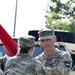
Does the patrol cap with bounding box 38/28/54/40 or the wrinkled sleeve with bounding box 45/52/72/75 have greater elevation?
the patrol cap with bounding box 38/28/54/40

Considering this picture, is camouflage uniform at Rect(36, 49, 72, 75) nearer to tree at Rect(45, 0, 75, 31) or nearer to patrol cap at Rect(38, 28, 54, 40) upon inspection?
patrol cap at Rect(38, 28, 54, 40)

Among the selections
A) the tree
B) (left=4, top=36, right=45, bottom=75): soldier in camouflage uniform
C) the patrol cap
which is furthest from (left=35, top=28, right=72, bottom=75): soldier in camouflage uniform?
the tree

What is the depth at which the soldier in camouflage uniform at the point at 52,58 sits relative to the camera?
5.79 m

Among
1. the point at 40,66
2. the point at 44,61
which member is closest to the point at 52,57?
the point at 44,61

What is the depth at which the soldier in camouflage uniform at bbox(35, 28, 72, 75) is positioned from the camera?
579cm

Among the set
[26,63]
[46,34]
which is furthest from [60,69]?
[26,63]

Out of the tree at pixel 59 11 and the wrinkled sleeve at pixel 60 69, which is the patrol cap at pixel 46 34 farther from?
the tree at pixel 59 11

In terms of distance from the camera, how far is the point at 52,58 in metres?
5.95

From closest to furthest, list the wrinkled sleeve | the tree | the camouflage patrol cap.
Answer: the camouflage patrol cap < the wrinkled sleeve < the tree

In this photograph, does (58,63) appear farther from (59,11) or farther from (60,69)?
(59,11)

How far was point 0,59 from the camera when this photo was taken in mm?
7652

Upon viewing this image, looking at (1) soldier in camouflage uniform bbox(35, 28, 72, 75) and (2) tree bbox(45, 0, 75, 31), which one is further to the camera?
(2) tree bbox(45, 0, 75, 31)

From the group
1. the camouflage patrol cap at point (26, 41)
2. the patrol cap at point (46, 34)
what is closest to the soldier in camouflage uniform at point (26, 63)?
the camouflage patrol cap at point (26, 41)

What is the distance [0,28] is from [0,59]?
0.91 metres
